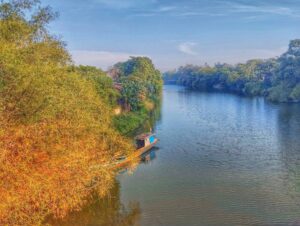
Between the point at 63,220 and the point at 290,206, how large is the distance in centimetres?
2077

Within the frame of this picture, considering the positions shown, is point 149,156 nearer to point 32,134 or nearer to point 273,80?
point 32,134

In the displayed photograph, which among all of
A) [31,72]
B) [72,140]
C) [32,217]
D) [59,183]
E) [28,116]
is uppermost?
[31,72]

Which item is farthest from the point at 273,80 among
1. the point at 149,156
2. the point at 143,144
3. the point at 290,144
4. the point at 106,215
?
the point at 106,215

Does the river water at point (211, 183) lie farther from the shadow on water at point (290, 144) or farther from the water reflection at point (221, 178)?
the shadow on water at point (290, 144)

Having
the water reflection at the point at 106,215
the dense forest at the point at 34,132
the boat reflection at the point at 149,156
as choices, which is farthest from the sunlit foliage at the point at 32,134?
the boat reflection at the point at 149,156

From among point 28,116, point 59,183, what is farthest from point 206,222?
point 28,116

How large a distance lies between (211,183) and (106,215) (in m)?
12.8

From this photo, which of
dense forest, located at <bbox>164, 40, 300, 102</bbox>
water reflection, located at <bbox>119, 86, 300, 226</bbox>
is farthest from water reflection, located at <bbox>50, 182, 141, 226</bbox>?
dense forest, located at <bbox>164, 40, 300, 102</bbox>

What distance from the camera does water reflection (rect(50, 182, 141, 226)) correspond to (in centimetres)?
3097

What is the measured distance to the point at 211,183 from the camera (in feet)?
129

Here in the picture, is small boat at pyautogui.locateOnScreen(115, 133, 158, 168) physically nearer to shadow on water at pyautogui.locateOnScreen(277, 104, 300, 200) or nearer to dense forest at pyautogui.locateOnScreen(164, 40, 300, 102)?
shadow on water at pyautogui.locateOnScreen(277, 104, 300, 200)

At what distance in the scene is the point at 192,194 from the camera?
1439 inches

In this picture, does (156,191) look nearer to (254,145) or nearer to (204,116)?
(254,145)

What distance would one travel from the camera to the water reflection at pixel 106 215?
3097 centimetres
